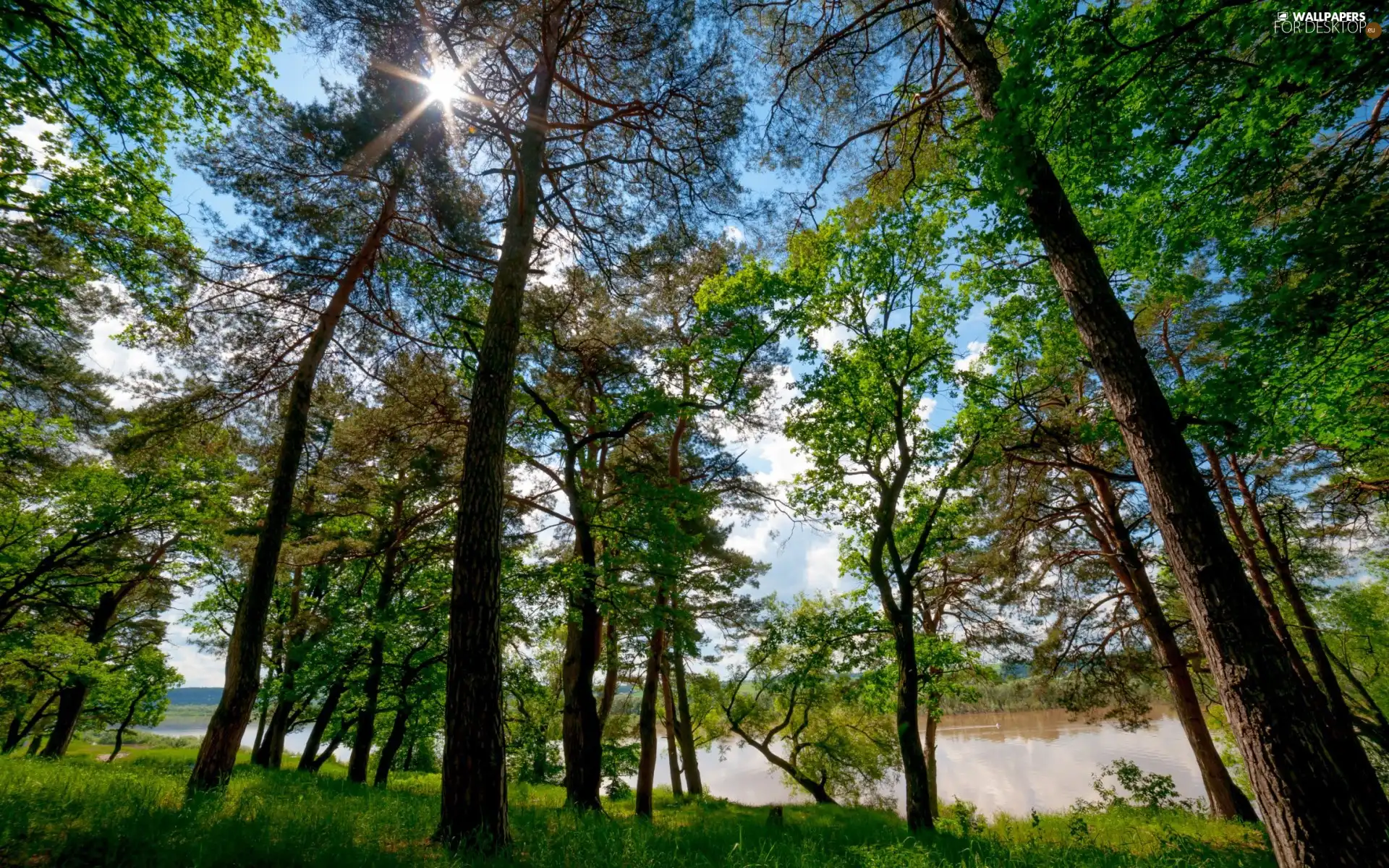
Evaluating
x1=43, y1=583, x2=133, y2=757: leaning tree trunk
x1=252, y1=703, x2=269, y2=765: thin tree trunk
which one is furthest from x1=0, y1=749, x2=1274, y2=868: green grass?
x1=43, y1=583, x2=133, y2=757: leaning tree trunk

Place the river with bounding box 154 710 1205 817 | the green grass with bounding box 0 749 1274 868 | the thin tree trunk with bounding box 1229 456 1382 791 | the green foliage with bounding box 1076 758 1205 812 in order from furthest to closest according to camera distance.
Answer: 1. the river with bounding box 154 710 1205 817
2. the green foliage with bounding box 1076 758 1205 812
3. the thin tree trunk with bounding box 1229 456 1382 791
4. the green grass with bounding box 0 749 1274 868

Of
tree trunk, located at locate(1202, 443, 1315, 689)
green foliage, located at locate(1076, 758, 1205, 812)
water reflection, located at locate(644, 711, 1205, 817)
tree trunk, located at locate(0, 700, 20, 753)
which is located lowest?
water reflection, located at locate(644, 711, 1205, 817)

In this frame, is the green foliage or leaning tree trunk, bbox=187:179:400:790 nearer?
leaning tree trunk, bbox=187:179:400:790

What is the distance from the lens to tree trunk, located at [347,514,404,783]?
10148 mm

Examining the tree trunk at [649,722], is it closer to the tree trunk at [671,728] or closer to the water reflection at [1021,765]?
the tree trunk at [671,728]

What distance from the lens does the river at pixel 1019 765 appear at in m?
28.5

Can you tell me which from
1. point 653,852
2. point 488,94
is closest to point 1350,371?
point 653,852

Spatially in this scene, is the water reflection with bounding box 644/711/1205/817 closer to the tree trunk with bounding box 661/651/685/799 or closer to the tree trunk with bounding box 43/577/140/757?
the tree trunk with bounding box 661/651/685/799

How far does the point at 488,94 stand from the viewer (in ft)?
27.3

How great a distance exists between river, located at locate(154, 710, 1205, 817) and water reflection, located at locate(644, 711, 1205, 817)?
8 cm

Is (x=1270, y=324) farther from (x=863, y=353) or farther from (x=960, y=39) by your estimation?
(x=863, y=353)

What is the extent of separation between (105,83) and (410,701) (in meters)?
11.7


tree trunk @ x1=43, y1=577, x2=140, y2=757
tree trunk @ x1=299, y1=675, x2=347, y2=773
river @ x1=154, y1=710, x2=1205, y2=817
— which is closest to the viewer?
tree trunk @ x1=299, y1=675, x2=347, y2=773

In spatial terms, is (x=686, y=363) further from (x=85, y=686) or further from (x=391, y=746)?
(x=85, y=686)
